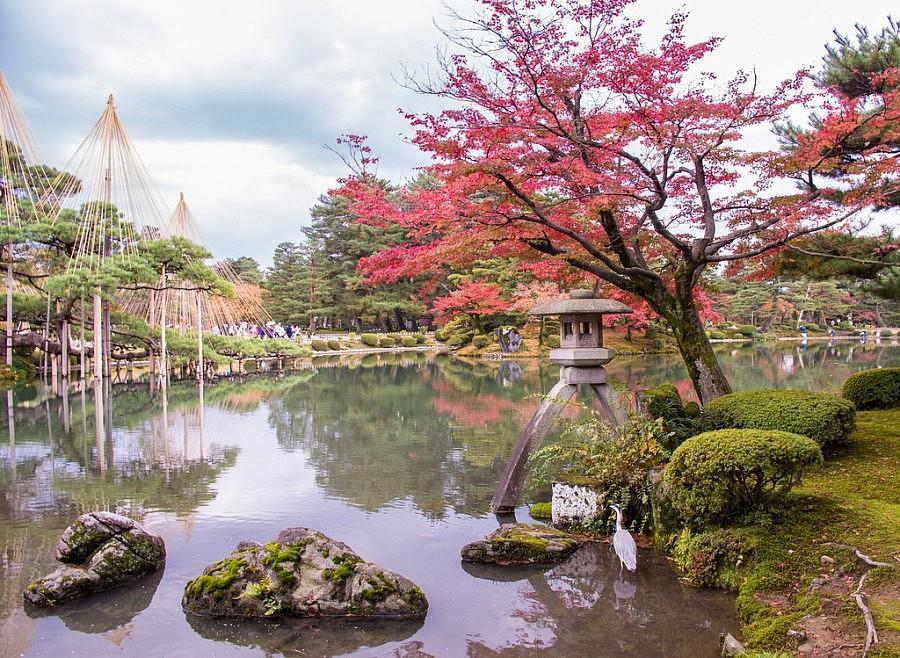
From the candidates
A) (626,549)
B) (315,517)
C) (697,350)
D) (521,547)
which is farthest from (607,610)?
(697,350)

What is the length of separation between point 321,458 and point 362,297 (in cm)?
2887

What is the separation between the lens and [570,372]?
6.02 metres

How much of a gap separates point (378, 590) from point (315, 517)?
7.41ft

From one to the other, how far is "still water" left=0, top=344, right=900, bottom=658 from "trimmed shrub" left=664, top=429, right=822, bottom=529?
571mm

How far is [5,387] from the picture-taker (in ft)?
56.2

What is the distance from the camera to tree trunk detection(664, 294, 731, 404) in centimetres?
696

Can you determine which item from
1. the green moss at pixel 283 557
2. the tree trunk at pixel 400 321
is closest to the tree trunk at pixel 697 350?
the green moss at pixel 283 557

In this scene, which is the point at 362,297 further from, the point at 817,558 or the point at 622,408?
the point at 817,558

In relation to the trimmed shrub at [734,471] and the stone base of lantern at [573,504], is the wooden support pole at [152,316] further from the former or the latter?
the trimmed shrub at [734,471]

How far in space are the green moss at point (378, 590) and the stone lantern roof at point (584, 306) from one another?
290 cm

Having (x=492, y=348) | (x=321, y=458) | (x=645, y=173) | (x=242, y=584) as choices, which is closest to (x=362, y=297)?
(x=492, y=348)

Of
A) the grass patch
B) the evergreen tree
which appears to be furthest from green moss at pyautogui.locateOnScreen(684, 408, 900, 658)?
the evergreen tree

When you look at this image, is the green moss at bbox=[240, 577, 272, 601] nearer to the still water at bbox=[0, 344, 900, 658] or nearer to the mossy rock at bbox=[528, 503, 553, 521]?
the still water at bbox=[0, 344, 900, 658]

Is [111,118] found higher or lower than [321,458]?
higher
